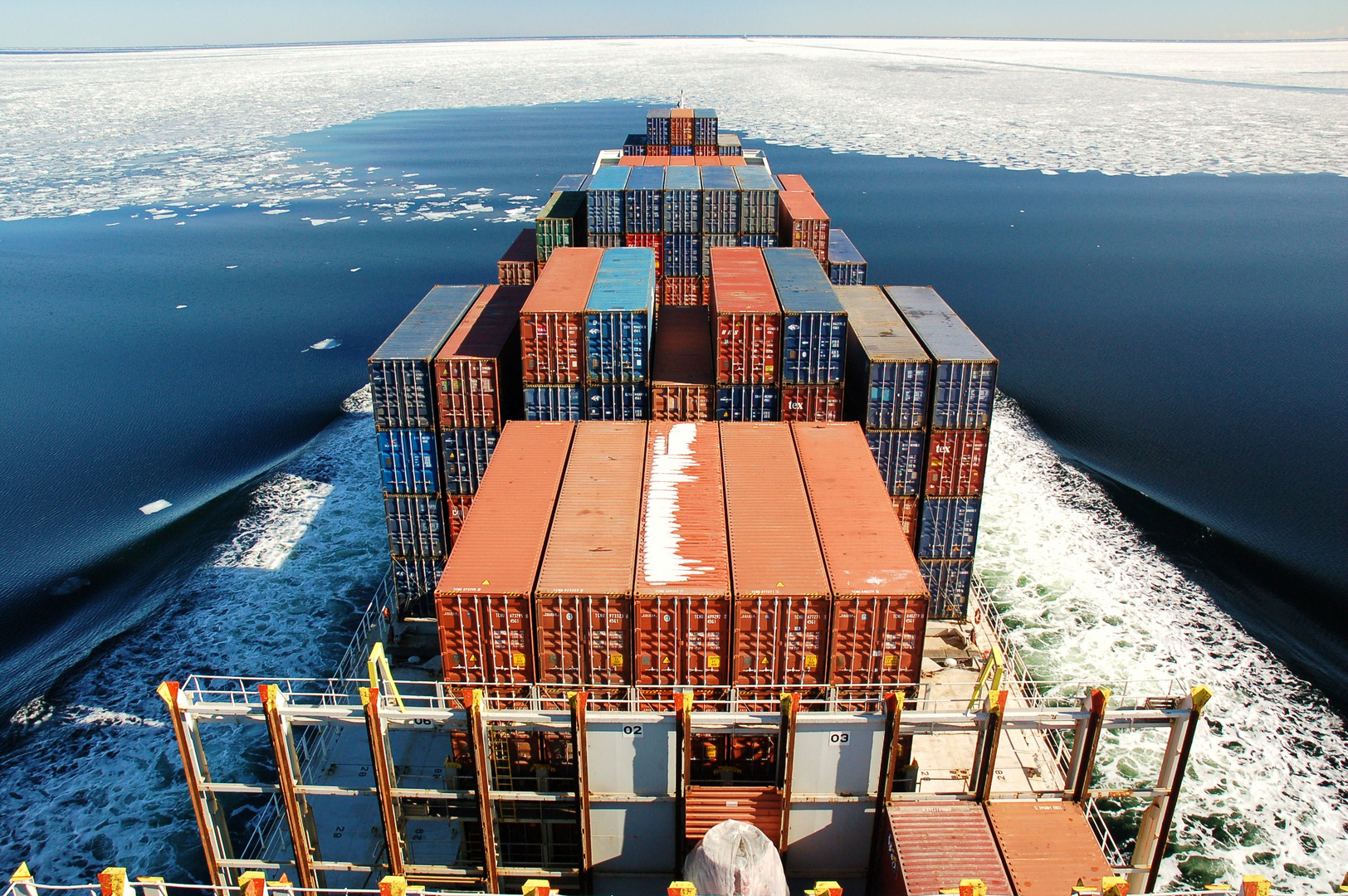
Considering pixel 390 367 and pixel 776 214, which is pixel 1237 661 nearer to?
pixel 776 214

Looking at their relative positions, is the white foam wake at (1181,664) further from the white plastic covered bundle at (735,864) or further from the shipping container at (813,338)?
the white plastic covered bundle at (735,864)

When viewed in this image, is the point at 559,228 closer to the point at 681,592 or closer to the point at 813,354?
the point at 813,354

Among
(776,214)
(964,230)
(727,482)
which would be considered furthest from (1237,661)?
(964,230)

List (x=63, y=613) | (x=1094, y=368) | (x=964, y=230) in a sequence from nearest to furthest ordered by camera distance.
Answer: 1. (x=63, y=613)
2. (x=1094, y=368)
3. (x=964, y=230)

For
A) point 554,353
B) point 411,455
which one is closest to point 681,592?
point 554,353

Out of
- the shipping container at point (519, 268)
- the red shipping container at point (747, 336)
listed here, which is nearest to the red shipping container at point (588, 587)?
the red shipping container at point (747, 336)

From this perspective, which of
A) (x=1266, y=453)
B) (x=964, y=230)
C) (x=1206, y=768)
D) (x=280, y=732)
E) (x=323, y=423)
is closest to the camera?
(x=280, y=732)
